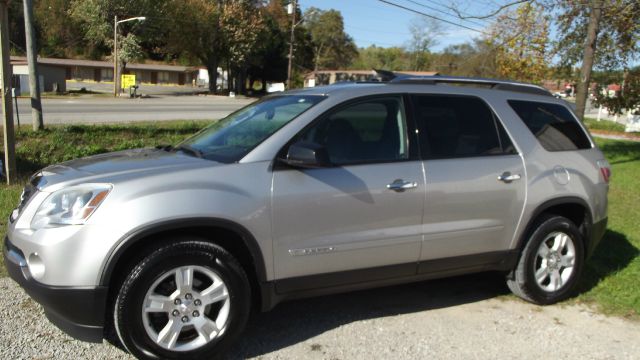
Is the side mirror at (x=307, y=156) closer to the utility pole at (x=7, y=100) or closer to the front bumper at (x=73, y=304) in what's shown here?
the front bumper at (x=73, y=304)

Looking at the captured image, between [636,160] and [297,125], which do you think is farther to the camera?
[636,160]

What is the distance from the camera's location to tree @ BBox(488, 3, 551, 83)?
13648mm

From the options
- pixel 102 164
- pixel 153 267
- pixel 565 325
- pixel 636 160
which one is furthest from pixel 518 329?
pixel 636 160

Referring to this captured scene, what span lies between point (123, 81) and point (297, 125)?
137 ft

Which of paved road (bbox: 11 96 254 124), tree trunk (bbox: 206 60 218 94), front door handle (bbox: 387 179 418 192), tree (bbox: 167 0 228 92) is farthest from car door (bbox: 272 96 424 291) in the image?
tree trunk (bbox: 206 60 218 94)

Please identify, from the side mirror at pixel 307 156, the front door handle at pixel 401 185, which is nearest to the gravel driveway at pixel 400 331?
the front door handle at pixel 401 185

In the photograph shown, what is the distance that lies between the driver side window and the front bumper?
1611mm

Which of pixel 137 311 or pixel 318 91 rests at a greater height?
pixel 318 91

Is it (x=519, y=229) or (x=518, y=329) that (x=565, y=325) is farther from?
(x=519, y=229)

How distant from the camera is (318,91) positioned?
14.0ft

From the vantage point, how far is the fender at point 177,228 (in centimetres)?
318

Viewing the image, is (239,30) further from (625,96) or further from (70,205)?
(70,205)

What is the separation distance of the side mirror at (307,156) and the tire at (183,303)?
720 mm

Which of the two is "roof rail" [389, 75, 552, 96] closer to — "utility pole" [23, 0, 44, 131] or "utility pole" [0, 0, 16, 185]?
"utility pole" [0, 0, 16, 185]
